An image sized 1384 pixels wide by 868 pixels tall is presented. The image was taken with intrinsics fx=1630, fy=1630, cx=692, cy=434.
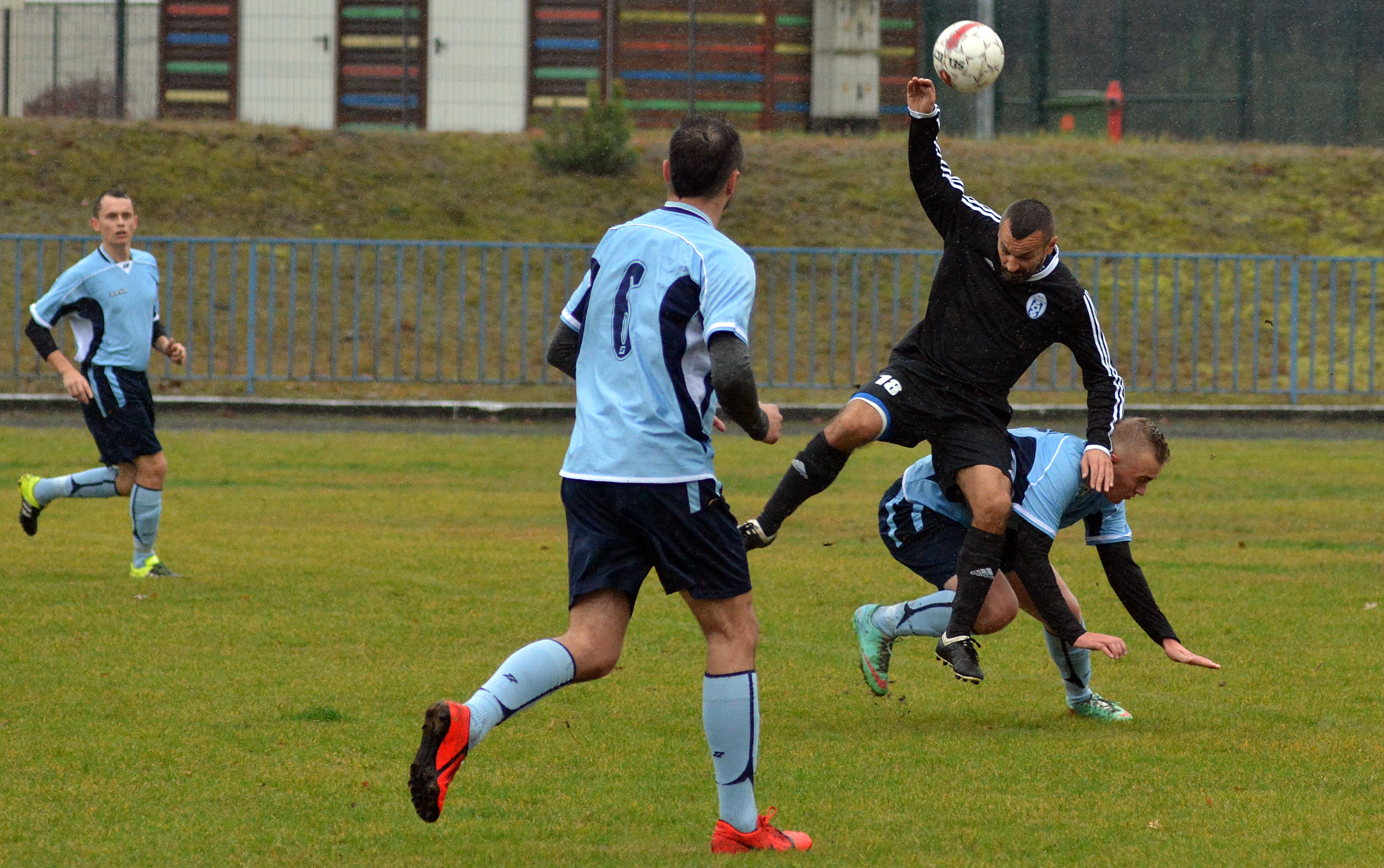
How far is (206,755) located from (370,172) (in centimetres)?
2036

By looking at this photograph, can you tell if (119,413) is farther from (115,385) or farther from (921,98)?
(921,98)

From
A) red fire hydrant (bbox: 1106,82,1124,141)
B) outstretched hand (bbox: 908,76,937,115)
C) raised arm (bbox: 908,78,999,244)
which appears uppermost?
red fire hydrant (bbox: 1106,82,1124,141)

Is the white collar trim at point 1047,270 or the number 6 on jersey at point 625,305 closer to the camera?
the number 6 on jersey at point 625,305

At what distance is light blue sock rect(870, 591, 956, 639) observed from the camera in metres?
6.23

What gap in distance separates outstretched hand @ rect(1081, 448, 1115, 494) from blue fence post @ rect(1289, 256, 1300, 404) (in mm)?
13684

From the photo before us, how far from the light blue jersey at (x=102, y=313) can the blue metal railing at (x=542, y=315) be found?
9.19 m

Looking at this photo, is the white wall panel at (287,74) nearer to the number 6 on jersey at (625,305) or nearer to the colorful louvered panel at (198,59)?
the colorful louvered panel at (198,59)

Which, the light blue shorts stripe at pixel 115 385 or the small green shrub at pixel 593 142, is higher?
the small green shrub at pixel 593 142

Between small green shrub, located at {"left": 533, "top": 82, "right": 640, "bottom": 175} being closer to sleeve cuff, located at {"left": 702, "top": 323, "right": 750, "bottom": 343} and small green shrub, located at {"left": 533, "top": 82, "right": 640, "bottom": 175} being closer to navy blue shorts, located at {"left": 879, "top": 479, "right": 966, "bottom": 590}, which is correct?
navy blue shorts, located at {"left": 879, "top": 479, "right": 966, "bottom": 590}

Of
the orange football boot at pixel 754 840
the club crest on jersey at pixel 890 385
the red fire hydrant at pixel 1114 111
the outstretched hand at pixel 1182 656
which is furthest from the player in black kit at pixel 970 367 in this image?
the red fire hydrant at pixel 1114 111

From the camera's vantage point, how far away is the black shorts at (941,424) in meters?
6.06

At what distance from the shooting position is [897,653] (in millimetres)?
7566

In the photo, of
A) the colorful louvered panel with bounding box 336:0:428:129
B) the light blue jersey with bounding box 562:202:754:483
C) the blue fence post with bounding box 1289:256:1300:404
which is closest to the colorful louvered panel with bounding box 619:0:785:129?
the colorful louvered panel with bounding box 336:0:428:129

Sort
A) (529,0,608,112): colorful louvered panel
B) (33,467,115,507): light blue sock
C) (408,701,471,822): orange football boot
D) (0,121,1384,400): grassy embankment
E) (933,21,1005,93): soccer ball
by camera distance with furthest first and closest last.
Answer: (529,0,608,112): colorful louvered panel
(0,121,1384,400): grassy embankment
(33,467,115,507): light blue sock
(933,21,1005,93): soccer ball
(408,701,471,822): orange football boot
